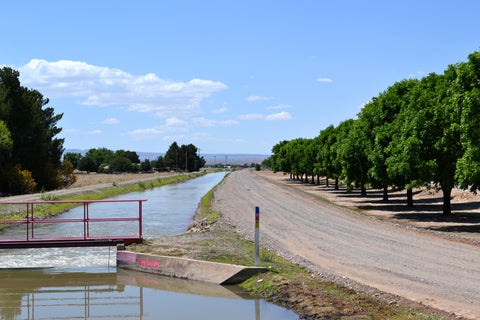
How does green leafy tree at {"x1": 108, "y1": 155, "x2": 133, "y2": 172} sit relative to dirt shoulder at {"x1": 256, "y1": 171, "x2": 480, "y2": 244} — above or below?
above

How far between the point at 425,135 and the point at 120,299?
60.0 ft

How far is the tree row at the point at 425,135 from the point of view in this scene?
1998 cm

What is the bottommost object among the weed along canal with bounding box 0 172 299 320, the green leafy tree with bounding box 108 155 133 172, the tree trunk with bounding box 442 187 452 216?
the weed along canal with bounding box 0 172 299 320

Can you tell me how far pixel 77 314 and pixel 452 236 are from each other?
53.1ft

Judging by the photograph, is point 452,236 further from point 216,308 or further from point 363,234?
point 216,308

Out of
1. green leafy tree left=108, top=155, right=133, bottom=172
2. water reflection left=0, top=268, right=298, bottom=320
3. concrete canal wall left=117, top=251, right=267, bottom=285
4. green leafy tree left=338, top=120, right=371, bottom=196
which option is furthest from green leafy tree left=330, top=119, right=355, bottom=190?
green leafy tree left=108, top=155, right=133, bottom=172

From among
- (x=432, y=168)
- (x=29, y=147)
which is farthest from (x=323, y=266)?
(x=29, y=147)

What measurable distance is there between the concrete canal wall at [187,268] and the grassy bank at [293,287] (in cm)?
37

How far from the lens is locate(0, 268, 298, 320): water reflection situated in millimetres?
11227

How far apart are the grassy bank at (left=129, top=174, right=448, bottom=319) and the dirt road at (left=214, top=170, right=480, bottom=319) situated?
971mm

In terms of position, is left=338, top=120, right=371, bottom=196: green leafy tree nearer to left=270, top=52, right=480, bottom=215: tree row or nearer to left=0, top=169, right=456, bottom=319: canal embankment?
left=270, top=52, right=480, bottom=215: tree row

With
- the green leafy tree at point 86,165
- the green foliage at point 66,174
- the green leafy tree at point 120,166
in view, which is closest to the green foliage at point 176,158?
the green leafy tree at point 120,166

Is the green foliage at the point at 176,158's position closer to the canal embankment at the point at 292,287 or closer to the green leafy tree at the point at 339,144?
the green leafy tree at the point at 339,144

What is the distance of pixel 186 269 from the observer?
47.5ft
